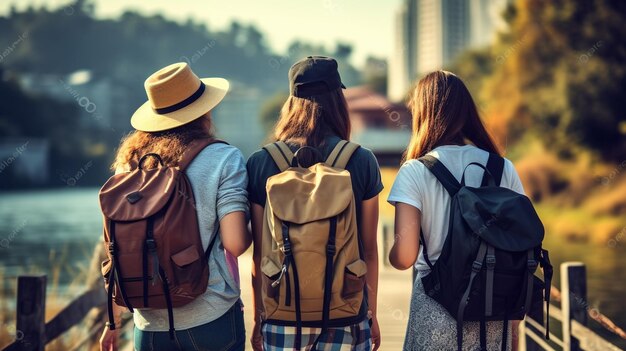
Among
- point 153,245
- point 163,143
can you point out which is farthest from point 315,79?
point 153,245

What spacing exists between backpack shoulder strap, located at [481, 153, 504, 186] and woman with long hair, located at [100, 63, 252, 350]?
2.89 ft

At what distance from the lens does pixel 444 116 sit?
10.0 ft

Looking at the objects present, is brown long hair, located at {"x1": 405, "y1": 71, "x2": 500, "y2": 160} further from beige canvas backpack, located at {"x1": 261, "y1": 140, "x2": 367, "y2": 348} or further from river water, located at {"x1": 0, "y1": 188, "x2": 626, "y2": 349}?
river water, located at {"x1": 0, "y1": 188, "x2": 626, "y2": 349}

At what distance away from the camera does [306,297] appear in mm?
2719

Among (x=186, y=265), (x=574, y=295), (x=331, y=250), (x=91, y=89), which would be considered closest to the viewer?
(x=331, y=250)

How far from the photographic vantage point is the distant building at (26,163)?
215 ft

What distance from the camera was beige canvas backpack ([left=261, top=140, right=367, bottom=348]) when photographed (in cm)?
271

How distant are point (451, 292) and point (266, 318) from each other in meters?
0.63

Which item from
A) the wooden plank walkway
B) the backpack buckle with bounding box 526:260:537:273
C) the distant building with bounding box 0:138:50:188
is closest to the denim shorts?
the backpack buckle with bounding box 526:260:537:273

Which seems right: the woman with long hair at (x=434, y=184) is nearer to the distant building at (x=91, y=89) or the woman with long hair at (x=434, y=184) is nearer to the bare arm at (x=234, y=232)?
the bare arm at (x=234, y=232)

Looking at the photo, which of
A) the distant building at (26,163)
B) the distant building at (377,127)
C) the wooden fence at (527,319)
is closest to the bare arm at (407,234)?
the wooden fence at (527,319)

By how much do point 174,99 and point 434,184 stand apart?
3.42 feet

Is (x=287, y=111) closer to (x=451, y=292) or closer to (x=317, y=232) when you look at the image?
(x=317, y=232)

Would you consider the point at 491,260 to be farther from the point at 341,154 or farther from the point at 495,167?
the point at 341,154
